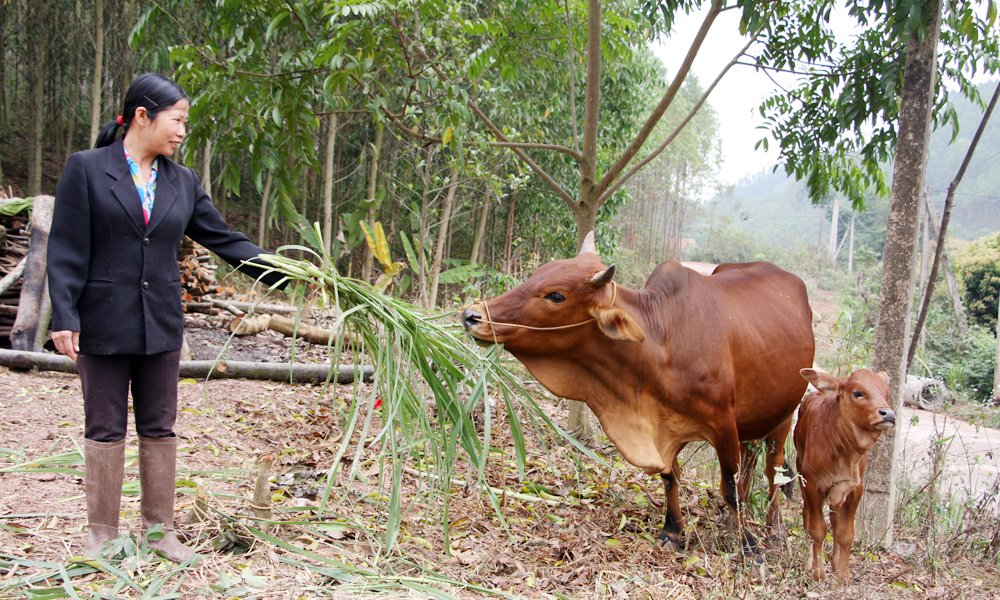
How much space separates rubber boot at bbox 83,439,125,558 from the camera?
7.17ft

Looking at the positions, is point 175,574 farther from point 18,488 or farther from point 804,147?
point 804,147

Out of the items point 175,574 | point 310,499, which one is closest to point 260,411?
point 310,499

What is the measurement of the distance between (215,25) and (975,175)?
63.9 meters

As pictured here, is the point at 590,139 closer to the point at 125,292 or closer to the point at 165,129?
the point at 165,129

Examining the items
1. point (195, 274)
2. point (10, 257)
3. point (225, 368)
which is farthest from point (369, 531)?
point (195, 274)

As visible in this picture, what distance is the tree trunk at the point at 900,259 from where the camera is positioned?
3500 mm

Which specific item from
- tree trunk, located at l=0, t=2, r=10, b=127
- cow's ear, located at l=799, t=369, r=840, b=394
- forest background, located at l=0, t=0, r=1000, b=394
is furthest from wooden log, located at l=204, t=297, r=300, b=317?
tree trunk, located at l=0, t=2, r=10, b=127

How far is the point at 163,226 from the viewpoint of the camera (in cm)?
228

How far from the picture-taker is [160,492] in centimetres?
233

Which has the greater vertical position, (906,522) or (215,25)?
(215,25)

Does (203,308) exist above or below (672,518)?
above

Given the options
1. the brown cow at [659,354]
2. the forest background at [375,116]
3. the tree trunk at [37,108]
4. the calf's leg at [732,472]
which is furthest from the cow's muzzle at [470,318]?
the tree trunk at [37,108]

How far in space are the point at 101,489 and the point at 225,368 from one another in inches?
96.2

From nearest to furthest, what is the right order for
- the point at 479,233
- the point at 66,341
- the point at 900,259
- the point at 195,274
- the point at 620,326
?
the point at 66,341 < the point at 620,326 < the point at 900,259 < the point at 195,274 < the point at 479,233
